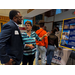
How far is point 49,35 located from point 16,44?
1.23 metres

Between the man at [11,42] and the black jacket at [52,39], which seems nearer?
the man at [11,42]

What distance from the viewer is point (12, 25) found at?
719 mm

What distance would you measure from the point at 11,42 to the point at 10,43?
0.07ft

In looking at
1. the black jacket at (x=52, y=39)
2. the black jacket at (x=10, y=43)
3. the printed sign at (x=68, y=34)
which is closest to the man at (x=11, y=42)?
the black jacket at (x=10, y=43)

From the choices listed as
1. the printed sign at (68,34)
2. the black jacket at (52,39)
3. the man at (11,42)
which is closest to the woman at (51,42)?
the black jacket at (52,39)

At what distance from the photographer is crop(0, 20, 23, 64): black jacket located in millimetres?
649

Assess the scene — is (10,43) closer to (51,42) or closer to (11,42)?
(11,42)

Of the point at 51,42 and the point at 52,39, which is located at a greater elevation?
the point at 52,39

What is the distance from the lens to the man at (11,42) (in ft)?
2.13

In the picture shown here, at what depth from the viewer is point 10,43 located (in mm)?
739

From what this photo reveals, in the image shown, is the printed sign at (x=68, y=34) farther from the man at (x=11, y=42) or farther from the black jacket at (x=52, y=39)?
the man at (x=11, y=42)

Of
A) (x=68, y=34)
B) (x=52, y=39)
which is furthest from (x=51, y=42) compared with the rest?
(x=68, y=34)

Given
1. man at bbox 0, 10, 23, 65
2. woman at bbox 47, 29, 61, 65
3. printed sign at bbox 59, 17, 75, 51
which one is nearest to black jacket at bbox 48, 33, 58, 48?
woman at bbox 47, 29, 61, 65

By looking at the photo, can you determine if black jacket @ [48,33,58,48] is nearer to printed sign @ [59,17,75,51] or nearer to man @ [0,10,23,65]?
printed sign @ [59,17,75,51]
